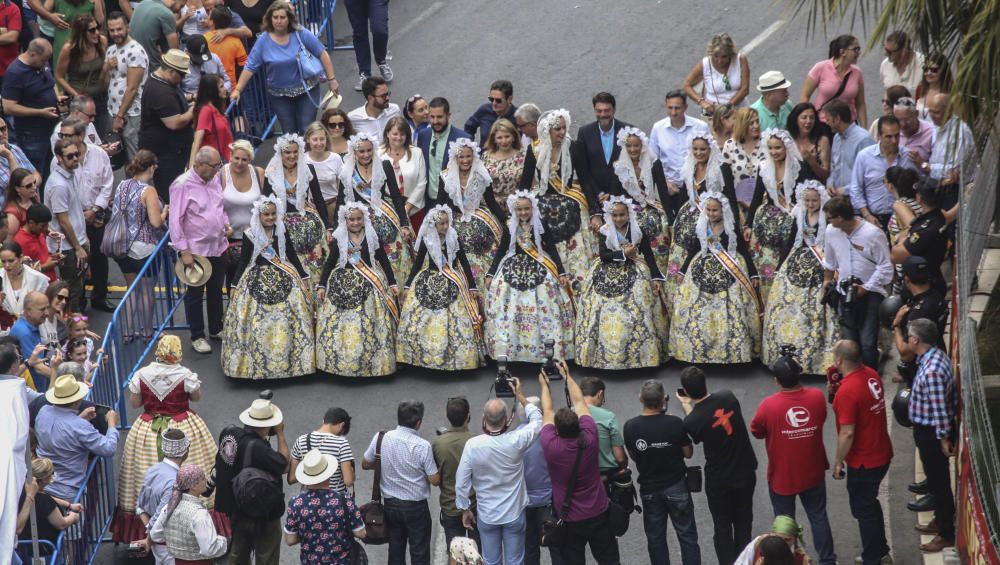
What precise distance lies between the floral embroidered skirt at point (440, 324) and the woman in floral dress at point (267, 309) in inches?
38.7

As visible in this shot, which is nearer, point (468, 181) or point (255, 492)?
point (255, 492)

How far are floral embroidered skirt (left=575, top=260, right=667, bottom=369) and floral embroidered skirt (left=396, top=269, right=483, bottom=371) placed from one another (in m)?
0.98

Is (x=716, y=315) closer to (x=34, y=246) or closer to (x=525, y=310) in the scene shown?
(x=525, y=310)

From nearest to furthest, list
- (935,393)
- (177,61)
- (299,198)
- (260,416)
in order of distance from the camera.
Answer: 1. (935,393)
2. (260,416)
3. (299,198)
4. (177,61)

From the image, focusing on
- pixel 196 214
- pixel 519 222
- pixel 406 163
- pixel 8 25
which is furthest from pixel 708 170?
pixel 8 25

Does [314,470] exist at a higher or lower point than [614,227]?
lower

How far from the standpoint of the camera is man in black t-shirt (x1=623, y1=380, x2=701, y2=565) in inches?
424

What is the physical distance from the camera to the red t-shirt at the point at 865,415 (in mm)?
10859

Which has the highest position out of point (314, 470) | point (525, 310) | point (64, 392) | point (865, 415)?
point (525, 310)

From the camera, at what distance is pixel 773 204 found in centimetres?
1372

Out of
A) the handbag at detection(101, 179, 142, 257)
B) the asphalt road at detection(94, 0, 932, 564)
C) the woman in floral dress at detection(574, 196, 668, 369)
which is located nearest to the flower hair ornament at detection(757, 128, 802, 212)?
the woman in floral dress at detection(574, 196, 668, 369)

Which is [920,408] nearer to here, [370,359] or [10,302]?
[370,359]

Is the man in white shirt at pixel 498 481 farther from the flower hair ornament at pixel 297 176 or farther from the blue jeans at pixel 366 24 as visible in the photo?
the blue jeans at pixel 366 24

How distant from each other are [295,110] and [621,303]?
16.0 ft
